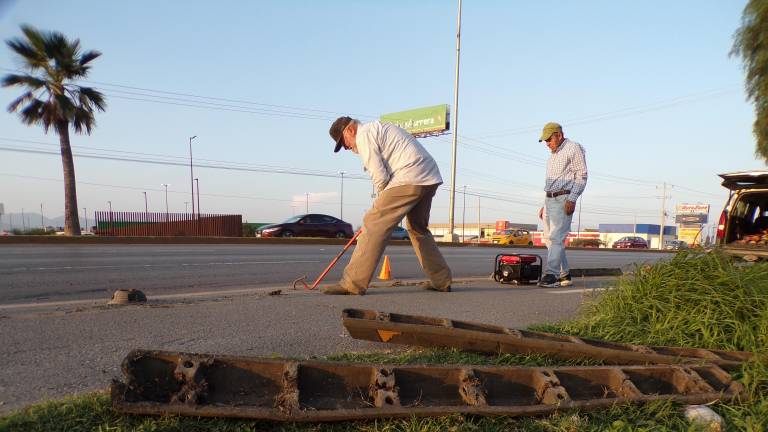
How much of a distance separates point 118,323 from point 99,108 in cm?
2484

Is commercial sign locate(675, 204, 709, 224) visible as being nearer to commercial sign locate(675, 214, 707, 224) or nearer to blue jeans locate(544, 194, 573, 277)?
commercial sign locate(675, 214, 707, 224)

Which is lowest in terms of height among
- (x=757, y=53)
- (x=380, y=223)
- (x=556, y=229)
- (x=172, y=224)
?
(x=172, y=224)

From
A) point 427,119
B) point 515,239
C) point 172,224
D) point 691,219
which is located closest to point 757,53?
point 172,224

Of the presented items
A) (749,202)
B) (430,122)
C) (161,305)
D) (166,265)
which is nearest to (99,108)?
(166,265)

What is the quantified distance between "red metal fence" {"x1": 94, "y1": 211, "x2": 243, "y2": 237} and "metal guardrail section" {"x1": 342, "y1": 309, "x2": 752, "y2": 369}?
27122 millimetres

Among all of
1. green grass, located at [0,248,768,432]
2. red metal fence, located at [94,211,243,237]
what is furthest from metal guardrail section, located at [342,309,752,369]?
red metal fence, located at [94,211,243,237]

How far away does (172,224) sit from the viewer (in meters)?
27.7

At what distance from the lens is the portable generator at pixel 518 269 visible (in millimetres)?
6164

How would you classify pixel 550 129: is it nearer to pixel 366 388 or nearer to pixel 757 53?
pixel 366 388

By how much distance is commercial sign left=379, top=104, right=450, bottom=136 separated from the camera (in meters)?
54.9

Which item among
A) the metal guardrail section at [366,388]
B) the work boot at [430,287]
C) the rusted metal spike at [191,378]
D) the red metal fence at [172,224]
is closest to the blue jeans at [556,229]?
the work boot at [430,287]

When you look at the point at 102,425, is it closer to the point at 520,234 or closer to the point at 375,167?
the point at 375,167

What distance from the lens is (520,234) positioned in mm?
44656

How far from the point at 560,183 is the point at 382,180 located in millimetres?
2401
